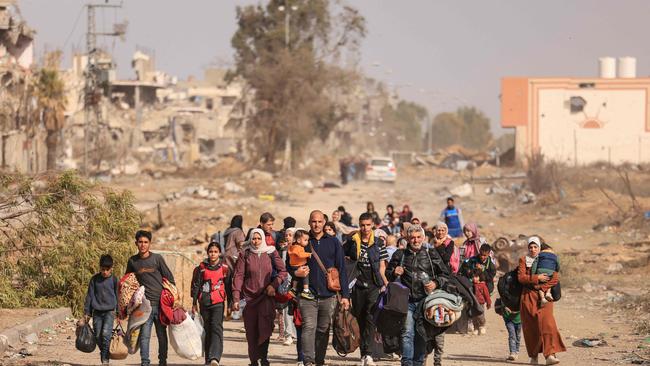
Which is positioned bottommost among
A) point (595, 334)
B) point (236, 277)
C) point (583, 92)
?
point (595, 334)

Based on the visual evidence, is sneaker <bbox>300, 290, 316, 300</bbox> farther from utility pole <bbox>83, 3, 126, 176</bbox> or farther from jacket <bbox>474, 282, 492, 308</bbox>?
utility pole <bbox>83, 3, 126, 176</bbox>

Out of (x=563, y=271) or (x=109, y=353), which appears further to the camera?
(x=563, y=271)

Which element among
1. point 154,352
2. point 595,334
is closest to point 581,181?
point 595,334

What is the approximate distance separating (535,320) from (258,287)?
3085 mm

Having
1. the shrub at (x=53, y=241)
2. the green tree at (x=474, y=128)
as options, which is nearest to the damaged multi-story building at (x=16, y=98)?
the shrub at (x=53, y=241)

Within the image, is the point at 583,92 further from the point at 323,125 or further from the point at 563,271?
the point at 563,271

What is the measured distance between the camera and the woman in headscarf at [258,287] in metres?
11.4

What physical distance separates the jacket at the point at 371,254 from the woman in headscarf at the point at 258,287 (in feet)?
2.67

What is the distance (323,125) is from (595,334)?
55.2 metres

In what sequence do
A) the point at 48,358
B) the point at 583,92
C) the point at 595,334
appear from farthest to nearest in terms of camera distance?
the point at 583,92 < the point at 595,334 < the point at 48,358

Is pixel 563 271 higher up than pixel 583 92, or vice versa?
pixel 583 92

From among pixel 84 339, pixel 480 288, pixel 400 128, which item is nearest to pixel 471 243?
pixel 480 288

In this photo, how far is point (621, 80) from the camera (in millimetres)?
80250

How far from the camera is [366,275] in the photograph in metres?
11.9
